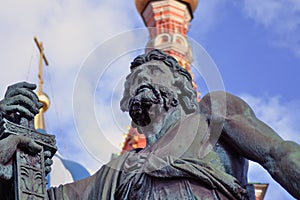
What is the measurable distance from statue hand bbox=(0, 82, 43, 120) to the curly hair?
0.60 meters

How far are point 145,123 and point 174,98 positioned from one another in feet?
0.72

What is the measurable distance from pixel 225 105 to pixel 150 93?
44 cm

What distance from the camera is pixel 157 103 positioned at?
17.3ft

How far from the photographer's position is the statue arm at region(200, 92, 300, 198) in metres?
4.72

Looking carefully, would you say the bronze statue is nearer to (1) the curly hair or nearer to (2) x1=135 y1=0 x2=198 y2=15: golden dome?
(1) the curly hair

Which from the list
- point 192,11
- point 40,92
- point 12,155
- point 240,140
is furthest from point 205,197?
point 192,11

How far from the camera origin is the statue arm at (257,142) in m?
4.72

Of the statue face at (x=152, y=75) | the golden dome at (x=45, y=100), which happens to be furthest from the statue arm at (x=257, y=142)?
the golden dome at (x=45, y=100)

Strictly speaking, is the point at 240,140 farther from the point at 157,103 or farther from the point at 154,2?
the point at 154,2

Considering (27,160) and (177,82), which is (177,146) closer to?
(177,82)

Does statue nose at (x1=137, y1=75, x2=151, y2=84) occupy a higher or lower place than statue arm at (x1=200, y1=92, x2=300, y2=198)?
higher

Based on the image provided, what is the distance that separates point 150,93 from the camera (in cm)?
525

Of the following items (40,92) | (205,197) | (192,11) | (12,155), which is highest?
(192,11)

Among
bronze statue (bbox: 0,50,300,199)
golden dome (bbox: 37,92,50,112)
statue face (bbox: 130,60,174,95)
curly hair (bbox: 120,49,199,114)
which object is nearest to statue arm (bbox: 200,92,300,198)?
bronze statue (bbox: 0,50,300,199)
